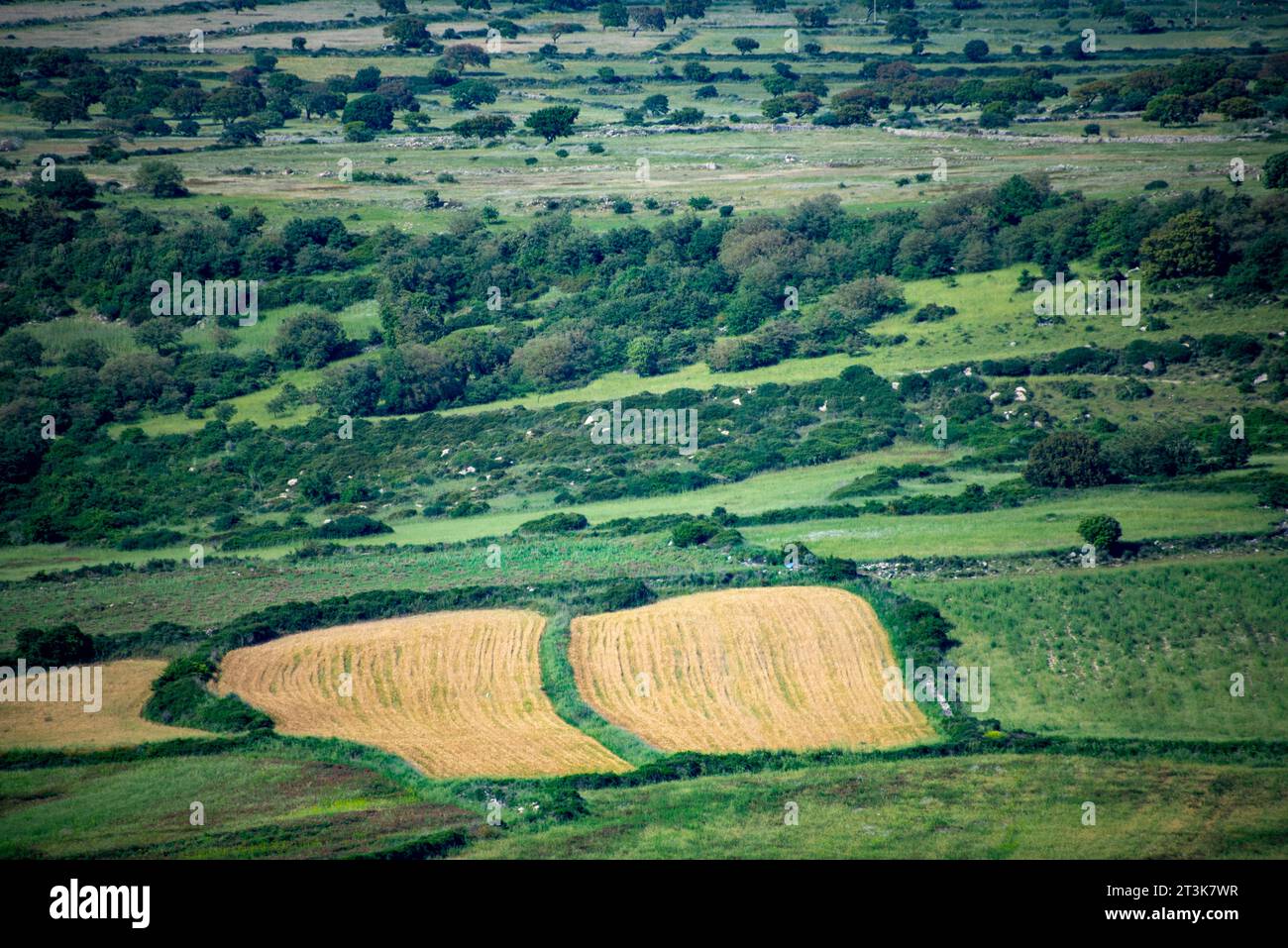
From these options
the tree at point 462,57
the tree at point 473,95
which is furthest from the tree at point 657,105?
the tree at point 462,57

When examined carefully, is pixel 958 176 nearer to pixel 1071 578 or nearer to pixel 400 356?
pixel 400 356

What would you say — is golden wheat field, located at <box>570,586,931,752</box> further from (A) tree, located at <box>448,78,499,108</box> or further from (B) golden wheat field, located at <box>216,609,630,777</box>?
(A) tree, located at <box>448,78,499,108</box>

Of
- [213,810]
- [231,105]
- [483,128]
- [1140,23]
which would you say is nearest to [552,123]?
[483,128]

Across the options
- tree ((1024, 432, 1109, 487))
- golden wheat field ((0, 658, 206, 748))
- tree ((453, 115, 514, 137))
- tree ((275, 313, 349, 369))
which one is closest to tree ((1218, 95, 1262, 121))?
tree ((453, 115, 514, 137))

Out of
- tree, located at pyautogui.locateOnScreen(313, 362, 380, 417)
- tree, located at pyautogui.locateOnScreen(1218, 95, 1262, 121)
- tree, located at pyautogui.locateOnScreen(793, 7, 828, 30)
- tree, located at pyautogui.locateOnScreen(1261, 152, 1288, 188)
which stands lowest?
tree, located at pyautogui.locateOnScreen(313, 362, 380, 417)

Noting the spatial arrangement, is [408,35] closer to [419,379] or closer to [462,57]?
[462,57]

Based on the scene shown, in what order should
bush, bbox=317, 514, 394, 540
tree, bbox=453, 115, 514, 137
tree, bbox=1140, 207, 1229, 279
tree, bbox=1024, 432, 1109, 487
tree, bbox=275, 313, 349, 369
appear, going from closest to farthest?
tree, bbox=1024, 432, 1109, 487 → bush, bbox=317, 514, 394, 540 → tree, bbox=1140, 207, 1229, 279 → tree, bbox=275, 313, 349, 369 → tree, bbox=453, 115, 514, 137
